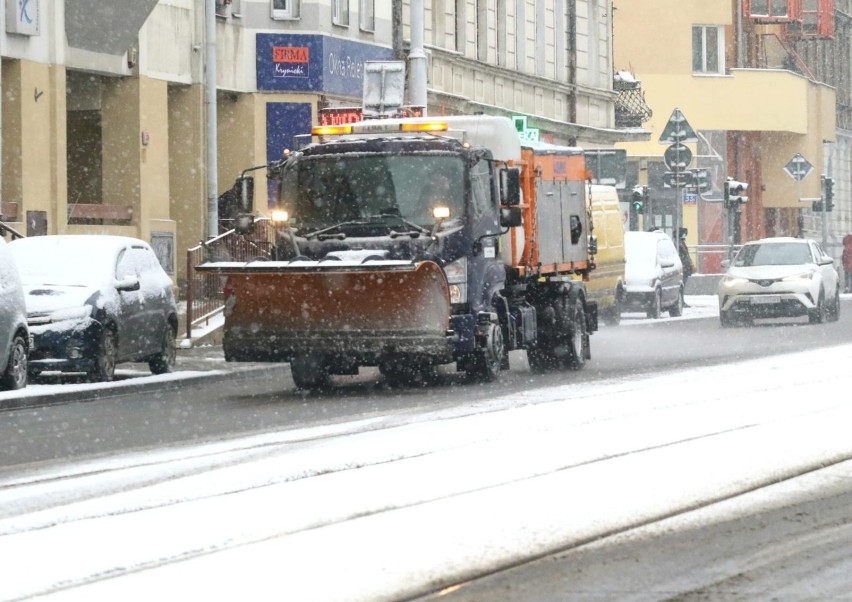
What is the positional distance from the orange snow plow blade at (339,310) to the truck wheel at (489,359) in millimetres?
1115

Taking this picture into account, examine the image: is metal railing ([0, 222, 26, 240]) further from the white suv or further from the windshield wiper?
the white suv

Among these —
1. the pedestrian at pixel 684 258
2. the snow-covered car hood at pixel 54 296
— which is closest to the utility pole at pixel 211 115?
the pedestrian at pixel 684 258

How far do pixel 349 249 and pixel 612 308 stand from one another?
1742 cm

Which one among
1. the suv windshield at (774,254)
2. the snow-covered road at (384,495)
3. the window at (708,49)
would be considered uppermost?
the window at (708,49)

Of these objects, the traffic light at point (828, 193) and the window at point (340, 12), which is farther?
the traffic light at point (828, 193)

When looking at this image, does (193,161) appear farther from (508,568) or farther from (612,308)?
(508,568)

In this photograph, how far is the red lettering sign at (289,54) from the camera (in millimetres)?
39906

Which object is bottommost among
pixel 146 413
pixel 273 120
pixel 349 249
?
pixel 146 413

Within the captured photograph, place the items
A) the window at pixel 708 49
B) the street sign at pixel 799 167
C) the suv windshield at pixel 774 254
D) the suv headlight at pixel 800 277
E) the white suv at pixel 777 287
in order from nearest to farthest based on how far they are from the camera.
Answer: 1. the white suv at pixel 777 287
2. the suv headlight at pixel 800 277
3. the suv windshield at pixel 774 254
4. the street sign at pixel 799 167
5. the window at pixel 708 49

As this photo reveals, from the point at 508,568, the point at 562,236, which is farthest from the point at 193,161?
the point at 508,568

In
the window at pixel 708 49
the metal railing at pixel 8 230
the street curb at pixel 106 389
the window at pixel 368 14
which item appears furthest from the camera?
the window at pixel 708 49

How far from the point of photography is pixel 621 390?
20344 millimetres

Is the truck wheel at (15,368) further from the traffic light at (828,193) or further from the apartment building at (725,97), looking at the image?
the apartment building at (725,97)

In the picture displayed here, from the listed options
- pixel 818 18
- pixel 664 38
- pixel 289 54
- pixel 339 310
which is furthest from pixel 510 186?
pixel 818 18
